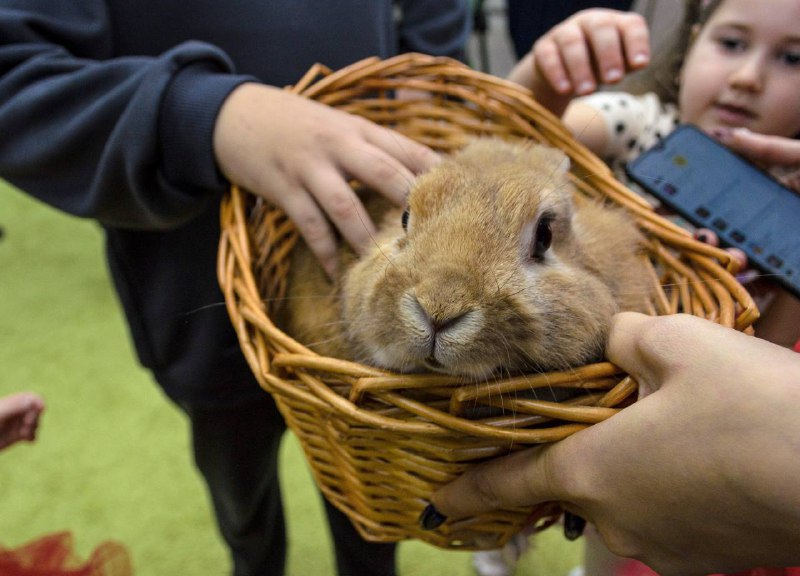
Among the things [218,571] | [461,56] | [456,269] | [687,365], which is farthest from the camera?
[218,571]

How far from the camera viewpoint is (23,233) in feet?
8.65

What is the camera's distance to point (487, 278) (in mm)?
595

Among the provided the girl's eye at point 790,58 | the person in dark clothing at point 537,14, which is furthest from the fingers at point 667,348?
the person in dark clothing at point 537,14

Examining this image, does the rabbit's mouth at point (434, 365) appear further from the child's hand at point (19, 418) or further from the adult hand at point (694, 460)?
the child's hand at point (19, 418)

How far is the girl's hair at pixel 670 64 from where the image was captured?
1.22 m

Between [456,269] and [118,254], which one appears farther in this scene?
[118,254]

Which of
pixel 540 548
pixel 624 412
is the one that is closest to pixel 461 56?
pixel 624 412

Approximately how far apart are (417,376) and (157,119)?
1.50 feet

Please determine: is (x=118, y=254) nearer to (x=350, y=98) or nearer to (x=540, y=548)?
(x=350, y=98)

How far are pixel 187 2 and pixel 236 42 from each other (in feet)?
0.29

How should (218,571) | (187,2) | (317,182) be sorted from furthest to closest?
(218,571) → (187,2) → (317,182)

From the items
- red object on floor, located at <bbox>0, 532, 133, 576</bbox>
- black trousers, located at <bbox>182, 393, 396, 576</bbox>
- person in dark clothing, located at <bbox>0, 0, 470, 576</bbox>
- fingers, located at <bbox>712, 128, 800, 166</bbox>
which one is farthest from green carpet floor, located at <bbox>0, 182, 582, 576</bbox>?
fingers, located at <bbox>712, 128, 800, 166</bbox>

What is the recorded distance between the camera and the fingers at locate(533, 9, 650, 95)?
0.96 meters

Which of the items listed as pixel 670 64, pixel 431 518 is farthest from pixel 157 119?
pixel 670 64
